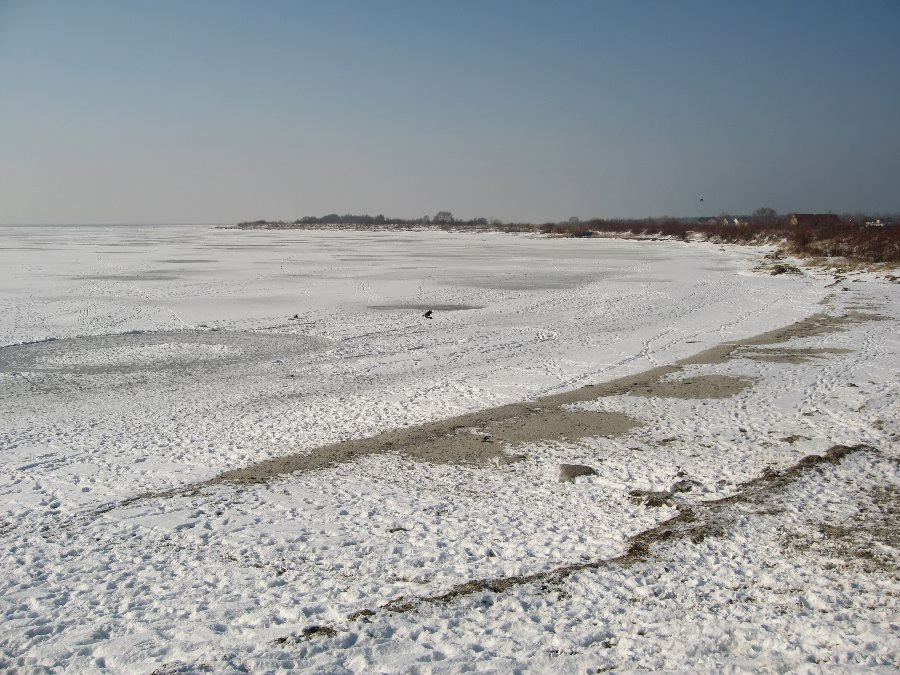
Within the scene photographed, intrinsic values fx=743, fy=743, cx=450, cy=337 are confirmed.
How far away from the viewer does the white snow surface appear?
194 inches

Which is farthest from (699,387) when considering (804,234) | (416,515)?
(804,234)

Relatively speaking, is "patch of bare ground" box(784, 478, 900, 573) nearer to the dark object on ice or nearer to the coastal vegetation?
the dark object on ice

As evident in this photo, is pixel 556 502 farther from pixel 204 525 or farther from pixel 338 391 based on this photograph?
pixel 338 391

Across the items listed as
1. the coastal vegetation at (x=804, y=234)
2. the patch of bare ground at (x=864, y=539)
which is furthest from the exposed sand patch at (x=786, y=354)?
the coastal vegetation at (x=804, y=234)

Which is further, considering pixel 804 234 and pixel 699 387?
pixel 804 234

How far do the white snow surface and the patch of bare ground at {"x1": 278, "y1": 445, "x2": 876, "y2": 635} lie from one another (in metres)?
0.05

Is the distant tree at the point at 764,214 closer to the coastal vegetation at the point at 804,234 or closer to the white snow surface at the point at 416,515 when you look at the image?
the coastal vegetation at the point at 804,234

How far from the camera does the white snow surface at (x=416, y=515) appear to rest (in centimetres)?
493

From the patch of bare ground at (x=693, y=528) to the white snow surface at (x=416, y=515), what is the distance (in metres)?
0.05

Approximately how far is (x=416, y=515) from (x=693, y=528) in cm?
253

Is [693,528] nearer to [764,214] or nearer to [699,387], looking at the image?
[699,387]

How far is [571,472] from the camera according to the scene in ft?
26.6

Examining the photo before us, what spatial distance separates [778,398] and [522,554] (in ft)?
21.1

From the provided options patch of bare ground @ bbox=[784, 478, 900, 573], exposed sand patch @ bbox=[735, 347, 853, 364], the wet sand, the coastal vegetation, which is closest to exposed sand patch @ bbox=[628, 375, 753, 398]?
the wet sand
